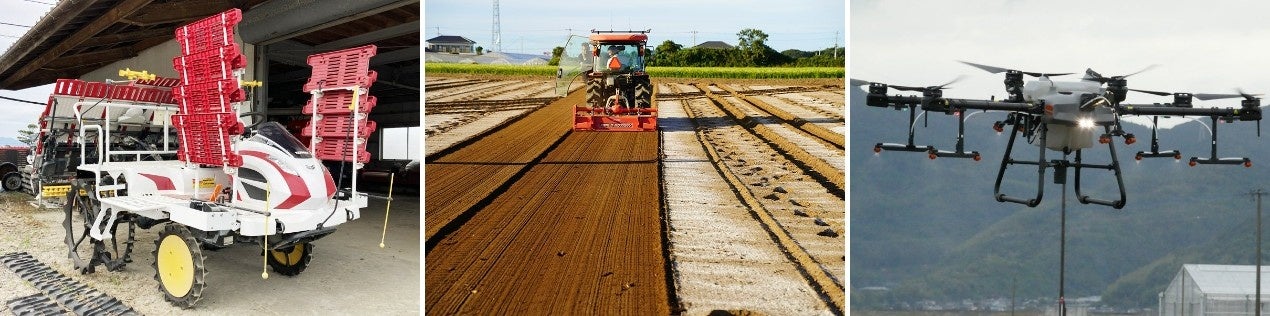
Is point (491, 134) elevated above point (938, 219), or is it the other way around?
point (491, 134)

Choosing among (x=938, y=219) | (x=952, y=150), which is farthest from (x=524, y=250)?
(x=938, y=219)

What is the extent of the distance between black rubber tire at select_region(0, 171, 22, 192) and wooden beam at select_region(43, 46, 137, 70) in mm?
2334

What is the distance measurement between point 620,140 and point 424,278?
1210mm

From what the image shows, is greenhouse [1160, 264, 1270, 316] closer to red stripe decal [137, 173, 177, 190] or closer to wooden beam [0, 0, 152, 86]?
red stripe decal [137, 173, 177, 190]

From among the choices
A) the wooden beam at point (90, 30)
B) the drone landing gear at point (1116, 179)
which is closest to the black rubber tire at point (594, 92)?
the drone landing gear at point (1116, 179)

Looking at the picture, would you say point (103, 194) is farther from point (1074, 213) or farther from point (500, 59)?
point (1074, 213)

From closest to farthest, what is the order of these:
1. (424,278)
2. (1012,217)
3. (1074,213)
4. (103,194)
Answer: (424,278), (103,194), (1074,213), (1012,217)

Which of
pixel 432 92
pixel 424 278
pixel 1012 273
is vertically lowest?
pixel 1012 273

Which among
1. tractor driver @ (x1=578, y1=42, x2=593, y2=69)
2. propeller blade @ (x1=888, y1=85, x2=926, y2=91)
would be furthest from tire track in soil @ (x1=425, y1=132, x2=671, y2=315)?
A: propeller blade @ (x1=888, y1=85, x2=926, y2=91)

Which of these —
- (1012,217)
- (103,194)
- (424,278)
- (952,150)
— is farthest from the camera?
(1012,217)

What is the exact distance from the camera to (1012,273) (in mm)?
6453

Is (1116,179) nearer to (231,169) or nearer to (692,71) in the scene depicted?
(692,71)

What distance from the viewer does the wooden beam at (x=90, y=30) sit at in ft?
23.6

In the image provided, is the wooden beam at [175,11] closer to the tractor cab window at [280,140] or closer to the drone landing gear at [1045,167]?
the tractor cab window at [280,140]
